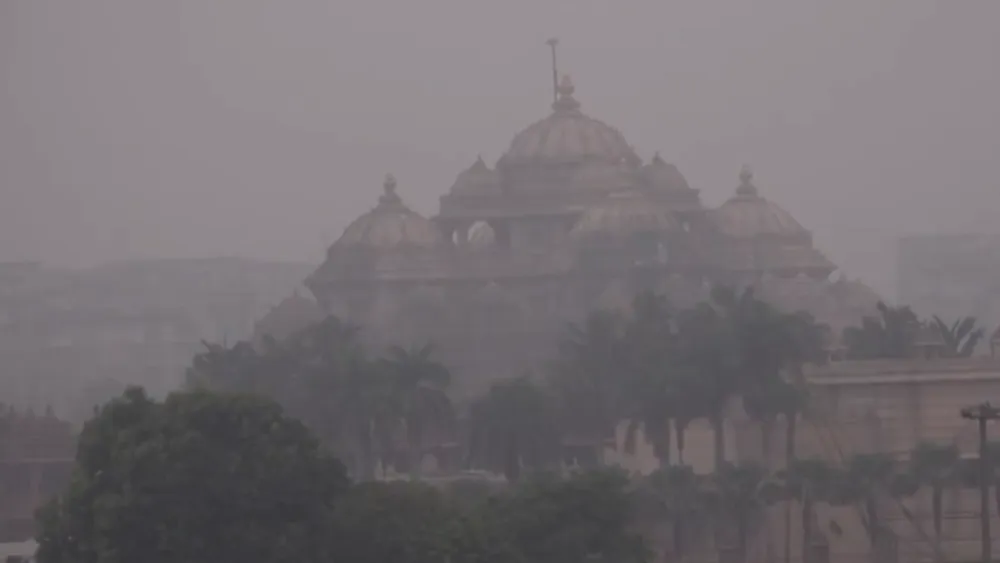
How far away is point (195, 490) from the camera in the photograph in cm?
3659

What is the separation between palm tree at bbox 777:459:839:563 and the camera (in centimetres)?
5103

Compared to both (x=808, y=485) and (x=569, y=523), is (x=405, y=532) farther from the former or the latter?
(x=808, y=485)

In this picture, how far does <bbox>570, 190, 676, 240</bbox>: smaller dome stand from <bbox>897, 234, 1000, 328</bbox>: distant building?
258 inches

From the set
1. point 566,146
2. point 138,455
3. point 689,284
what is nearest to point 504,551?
point 138,455

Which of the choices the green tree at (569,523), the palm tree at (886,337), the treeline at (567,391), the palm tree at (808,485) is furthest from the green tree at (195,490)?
the palm tree at (886,337)

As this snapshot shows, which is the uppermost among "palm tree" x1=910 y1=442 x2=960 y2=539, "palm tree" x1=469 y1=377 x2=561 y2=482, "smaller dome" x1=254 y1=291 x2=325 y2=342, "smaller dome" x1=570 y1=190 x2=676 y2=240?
"smaller dome" x1=570 y1=190 x2=676 y2=240

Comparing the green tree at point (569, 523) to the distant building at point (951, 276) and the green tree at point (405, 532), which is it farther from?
the distant building at point (951, 276)

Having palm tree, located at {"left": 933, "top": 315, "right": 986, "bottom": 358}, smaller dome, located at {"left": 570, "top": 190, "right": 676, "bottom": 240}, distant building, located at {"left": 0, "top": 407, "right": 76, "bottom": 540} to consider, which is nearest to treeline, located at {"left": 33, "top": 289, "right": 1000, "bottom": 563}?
palm tree, located at {"left": 933, "top": 315, "right": 986, "bottom": 358}

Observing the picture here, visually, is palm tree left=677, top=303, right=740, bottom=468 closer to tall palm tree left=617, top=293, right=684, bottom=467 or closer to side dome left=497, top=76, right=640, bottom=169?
tall palm tree left=617, top=293, right=684, bottom=467

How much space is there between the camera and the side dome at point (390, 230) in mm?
87750

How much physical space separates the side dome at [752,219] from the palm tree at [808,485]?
37.1 m

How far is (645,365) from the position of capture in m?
61.8

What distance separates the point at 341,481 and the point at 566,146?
5377 cm

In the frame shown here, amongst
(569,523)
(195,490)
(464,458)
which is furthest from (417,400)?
(195,490)
